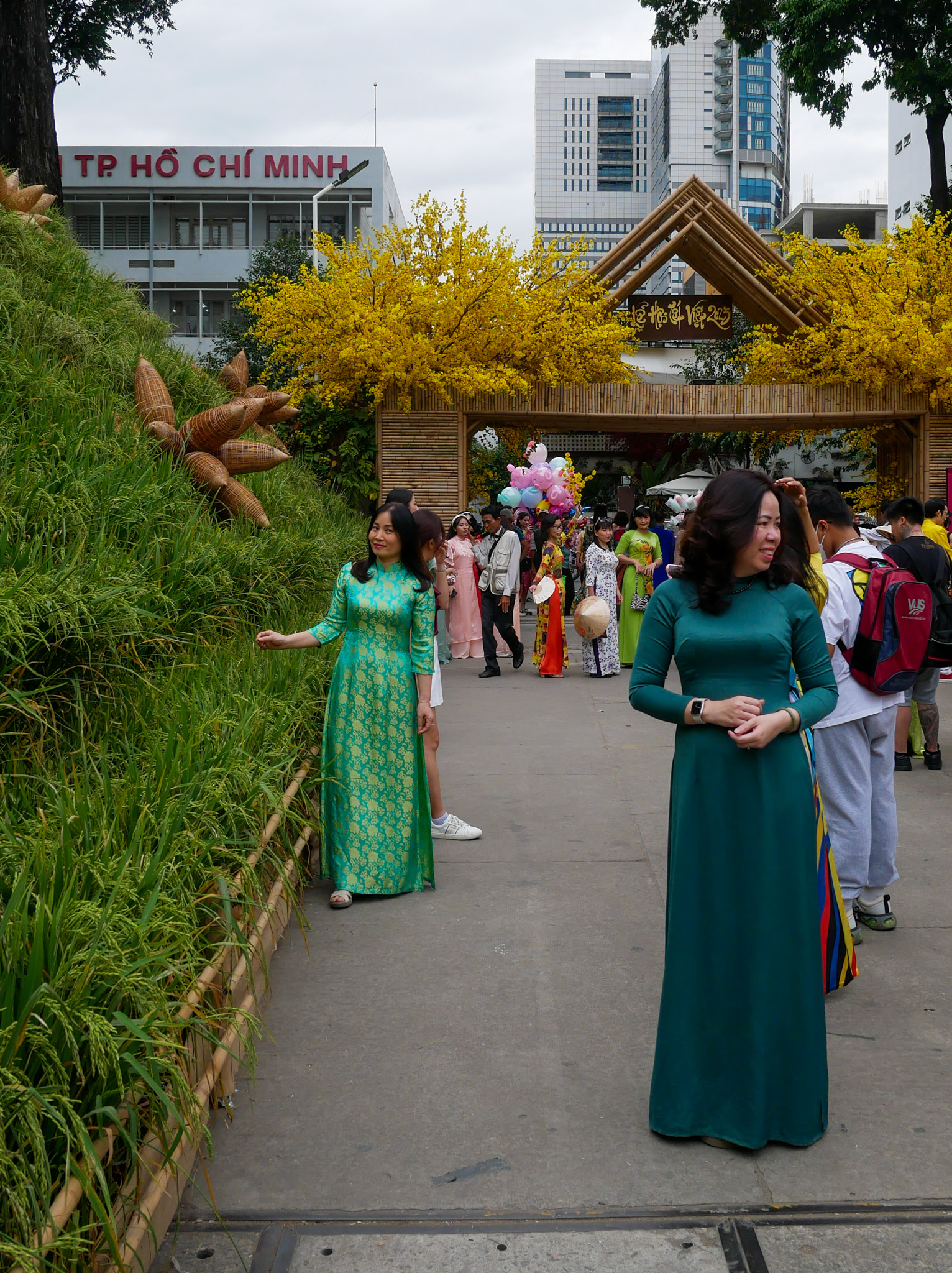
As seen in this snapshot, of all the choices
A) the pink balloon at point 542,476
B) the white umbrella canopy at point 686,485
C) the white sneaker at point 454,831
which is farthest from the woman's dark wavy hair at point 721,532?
the white umbrella canopy at point 686,485

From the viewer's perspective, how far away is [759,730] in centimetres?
310

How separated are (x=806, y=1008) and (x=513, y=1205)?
923 mm

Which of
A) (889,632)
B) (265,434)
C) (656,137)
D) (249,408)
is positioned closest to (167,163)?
(265,434)

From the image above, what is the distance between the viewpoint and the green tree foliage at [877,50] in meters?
21.0

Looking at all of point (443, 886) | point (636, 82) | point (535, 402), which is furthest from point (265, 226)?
point (636, 82)

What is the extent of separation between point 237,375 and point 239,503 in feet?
14.4

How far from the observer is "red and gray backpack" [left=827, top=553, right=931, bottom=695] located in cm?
477

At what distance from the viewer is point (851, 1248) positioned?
108 inches

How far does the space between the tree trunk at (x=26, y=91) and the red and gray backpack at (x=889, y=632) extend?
12407 mm

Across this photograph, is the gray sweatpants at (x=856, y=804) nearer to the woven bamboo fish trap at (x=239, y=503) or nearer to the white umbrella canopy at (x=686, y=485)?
the woven bamboo fish trap at (x=239, y=503)

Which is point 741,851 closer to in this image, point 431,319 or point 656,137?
point 431,319

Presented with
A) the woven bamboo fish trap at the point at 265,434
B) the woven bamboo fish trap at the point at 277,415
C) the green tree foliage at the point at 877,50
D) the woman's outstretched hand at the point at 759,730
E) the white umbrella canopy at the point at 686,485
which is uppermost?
the green tree foliage at the point at 877,50

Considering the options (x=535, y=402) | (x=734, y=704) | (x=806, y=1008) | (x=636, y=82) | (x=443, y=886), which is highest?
(x=636, y=82)

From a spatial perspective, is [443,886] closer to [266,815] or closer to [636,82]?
[266,815]
